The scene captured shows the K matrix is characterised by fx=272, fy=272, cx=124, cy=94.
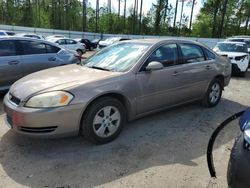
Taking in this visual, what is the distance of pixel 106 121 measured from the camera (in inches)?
155

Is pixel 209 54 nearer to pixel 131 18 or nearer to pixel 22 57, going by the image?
pixel 22 57

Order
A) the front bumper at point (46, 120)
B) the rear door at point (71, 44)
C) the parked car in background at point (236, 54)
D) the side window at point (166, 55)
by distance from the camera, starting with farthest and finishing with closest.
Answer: the rear door at point (71, 44) < the parked car in background at point (236, 54) < the side window at point (166, 55) < the front bumper at point (46, 120)

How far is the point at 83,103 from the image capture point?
358 cm

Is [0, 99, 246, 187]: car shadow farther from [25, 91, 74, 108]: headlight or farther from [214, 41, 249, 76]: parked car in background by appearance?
[214, 41, 249, 76]: parked car in background

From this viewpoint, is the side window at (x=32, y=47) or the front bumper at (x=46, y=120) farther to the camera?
the side window at (x=32, y=47)

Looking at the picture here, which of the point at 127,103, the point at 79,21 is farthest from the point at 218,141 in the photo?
the point at 79,21

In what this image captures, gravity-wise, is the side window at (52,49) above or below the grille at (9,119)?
above

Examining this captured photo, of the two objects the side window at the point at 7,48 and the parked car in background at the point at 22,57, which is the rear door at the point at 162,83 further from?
the side window at the point at 7,48

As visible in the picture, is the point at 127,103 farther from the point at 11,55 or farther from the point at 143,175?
the point at 11,55

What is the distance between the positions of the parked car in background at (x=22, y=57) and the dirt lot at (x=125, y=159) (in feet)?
5.06

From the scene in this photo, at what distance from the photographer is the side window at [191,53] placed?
5141 millimetres

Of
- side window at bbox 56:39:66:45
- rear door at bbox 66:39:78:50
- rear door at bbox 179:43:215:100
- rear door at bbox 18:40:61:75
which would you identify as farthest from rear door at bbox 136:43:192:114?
rear door at bbox 66:39:78:50

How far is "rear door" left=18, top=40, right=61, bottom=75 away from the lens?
6.25 meters

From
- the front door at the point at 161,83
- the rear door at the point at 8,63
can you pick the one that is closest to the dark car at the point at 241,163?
the front door at the point at 161,83
